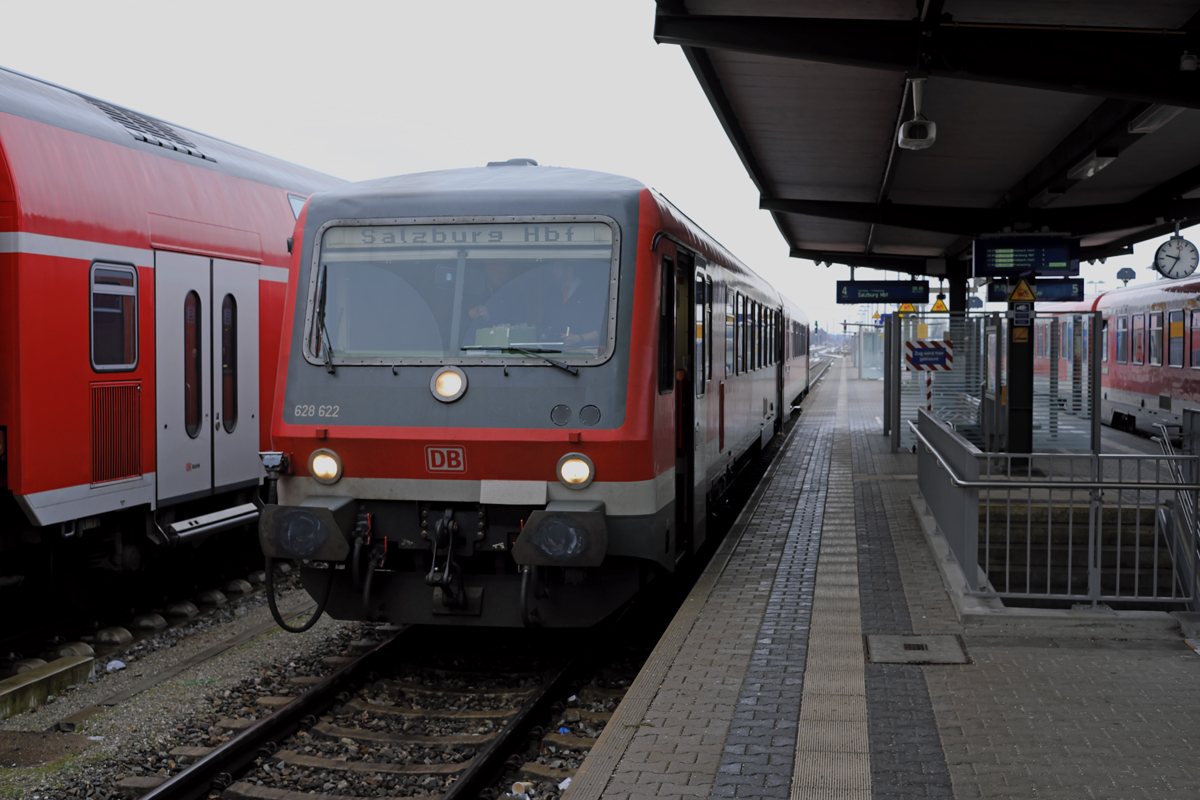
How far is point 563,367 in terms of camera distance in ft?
21.6

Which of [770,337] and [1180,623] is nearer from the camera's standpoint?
[1180,623]

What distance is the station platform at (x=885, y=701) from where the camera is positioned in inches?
179

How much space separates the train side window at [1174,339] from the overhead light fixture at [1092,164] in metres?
9.80

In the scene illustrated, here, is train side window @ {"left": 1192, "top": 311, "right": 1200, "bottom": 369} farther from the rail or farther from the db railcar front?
the rail

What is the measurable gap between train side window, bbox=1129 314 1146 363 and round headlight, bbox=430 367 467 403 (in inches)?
773

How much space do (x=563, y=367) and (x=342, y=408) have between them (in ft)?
4.72

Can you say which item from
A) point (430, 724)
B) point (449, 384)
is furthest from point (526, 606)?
point (449, 384)

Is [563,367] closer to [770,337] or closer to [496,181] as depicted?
[496,181]

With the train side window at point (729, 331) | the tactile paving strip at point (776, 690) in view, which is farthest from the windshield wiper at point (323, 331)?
the train side window at point (729, 331)

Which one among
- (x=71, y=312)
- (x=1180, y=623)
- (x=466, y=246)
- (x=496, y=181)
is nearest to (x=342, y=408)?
(x=466, y=246)

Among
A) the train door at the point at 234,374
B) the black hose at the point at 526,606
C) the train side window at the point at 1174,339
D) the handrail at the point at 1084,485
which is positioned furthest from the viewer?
the train side window at the point at 1174,339

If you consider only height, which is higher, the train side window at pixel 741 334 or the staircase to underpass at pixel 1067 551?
the train side window at pixel 741 334

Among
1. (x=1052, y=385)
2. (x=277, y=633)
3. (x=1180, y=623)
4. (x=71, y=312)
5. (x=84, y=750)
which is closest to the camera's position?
(x=84, y=750)

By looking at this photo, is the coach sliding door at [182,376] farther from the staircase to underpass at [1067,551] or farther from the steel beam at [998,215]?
the steel beam at [998,215]
